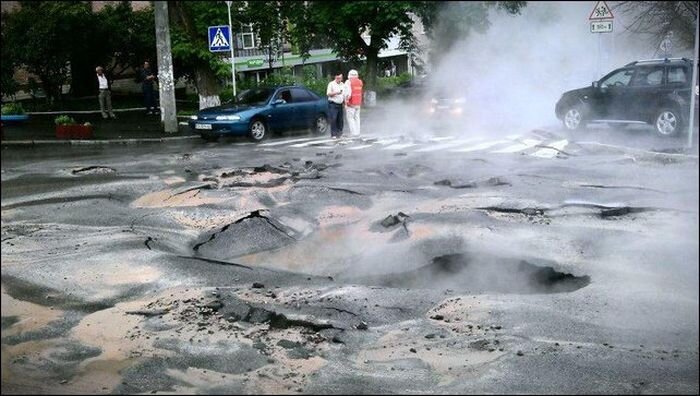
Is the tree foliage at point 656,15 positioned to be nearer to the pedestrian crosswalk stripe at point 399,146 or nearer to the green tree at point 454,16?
the green tree at point 454,16

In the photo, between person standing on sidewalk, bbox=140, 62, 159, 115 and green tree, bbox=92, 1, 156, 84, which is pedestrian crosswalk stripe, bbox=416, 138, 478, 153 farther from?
green tree, bbox=92, 1, 156, 84

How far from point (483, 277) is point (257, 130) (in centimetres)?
1123

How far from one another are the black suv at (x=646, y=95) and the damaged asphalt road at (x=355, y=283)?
1.93 ft

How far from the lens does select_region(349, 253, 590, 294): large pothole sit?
4.84 m

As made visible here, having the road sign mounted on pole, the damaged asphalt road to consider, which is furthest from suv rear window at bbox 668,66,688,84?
the road sign mounted on pole

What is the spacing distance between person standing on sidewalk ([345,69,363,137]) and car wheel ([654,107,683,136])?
9.25 meters

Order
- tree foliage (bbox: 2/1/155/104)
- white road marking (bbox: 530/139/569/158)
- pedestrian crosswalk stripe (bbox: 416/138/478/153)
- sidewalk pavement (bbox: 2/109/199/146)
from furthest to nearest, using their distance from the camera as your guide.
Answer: tree foliage (bbox: 2/1/155/104) → sidewalk pavement (bbox: 2/109/199/146) → pedestrian crosswalk stripe (bbox: 416/138/478/153) → white road marking (bbox: 530/139/569/158)

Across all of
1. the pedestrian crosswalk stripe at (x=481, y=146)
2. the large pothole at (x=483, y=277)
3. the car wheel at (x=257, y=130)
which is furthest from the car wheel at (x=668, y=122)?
the car wheel at (x=257, y=130)

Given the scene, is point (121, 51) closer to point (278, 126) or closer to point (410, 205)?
point (278, 126)

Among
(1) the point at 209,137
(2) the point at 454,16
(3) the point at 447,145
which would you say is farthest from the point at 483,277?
(1) the point at 209,137

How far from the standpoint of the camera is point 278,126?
16.2 meters

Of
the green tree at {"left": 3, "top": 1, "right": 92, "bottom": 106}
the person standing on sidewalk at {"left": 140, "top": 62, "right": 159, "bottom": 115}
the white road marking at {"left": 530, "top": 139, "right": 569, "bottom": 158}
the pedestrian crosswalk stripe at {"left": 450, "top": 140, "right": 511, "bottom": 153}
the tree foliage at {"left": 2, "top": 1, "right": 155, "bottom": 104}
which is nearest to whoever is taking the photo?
the white road marking at {"left": 530, "top": 139, "right": 569, "bottom": 158}

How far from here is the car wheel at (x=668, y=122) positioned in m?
5.25

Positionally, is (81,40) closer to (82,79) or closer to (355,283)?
(82,79)
